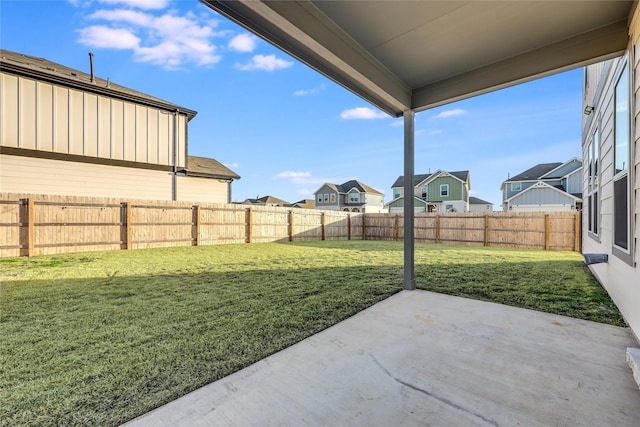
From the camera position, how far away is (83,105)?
8.60 meters

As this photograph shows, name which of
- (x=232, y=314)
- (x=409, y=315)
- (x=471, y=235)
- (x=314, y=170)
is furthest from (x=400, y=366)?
(x=314, y=170)

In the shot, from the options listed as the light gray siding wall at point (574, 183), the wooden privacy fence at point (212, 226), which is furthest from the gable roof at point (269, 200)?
the light gray siding wall at point (574, 183)

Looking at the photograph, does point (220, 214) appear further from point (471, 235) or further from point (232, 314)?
point (471, 235)

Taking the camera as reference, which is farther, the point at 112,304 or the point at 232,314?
the point at 112,304

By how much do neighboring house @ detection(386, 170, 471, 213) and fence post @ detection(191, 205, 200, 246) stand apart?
15158 millimetres

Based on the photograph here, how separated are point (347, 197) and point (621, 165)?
2415 cm

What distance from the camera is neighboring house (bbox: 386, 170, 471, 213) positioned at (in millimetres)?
Answer: 20078

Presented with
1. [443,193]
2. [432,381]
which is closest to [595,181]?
[432,381]

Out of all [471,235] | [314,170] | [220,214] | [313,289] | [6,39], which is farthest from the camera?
[314,170]

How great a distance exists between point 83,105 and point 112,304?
28.3 feet

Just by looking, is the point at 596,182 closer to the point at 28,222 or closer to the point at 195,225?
the point at 195,225

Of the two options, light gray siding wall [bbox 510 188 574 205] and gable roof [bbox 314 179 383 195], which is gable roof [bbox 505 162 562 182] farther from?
gable roof [bbox 314 179 383 195]

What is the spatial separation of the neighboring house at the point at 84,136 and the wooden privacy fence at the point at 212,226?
7.28 feet

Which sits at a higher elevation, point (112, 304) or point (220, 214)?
point (220, 214)
